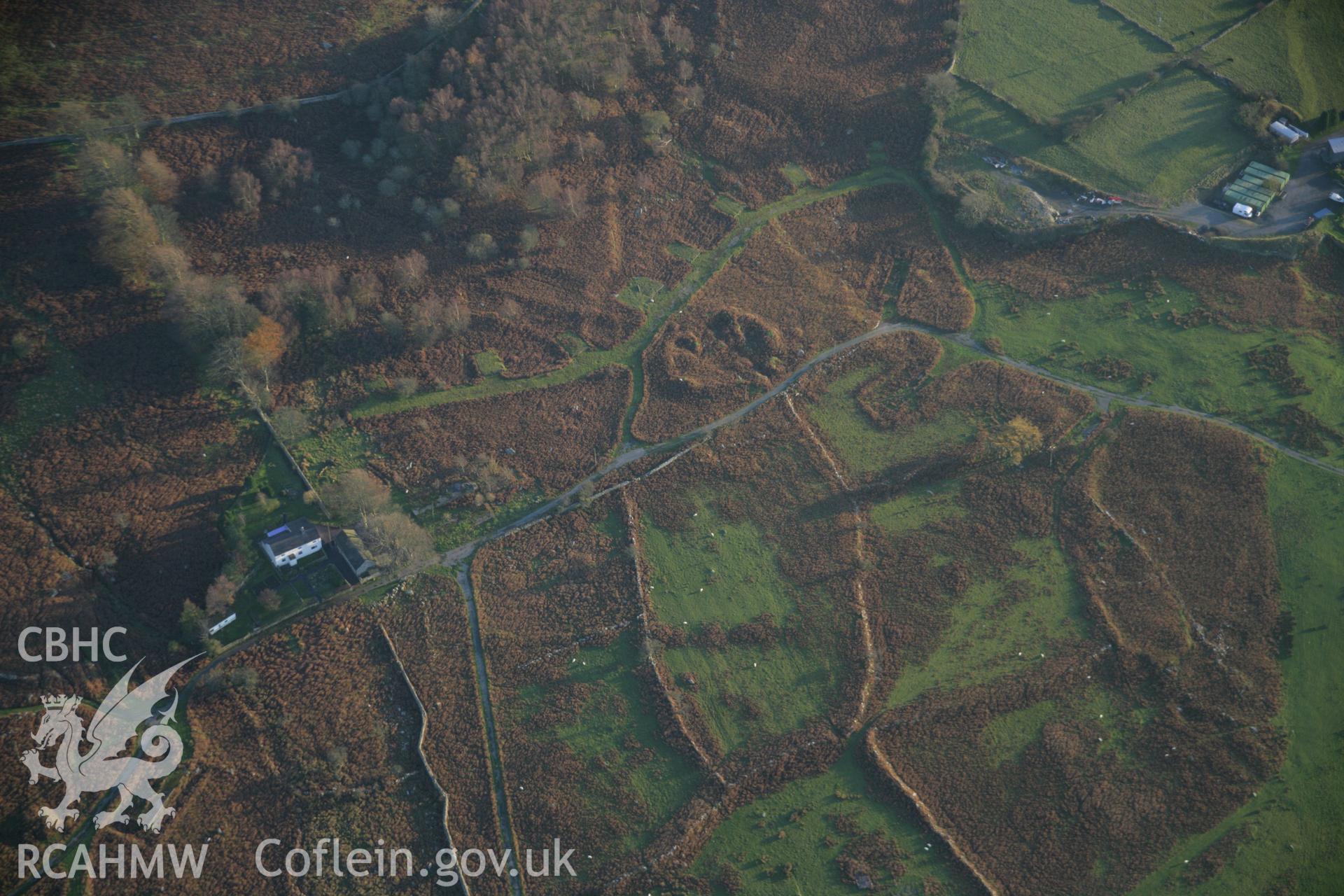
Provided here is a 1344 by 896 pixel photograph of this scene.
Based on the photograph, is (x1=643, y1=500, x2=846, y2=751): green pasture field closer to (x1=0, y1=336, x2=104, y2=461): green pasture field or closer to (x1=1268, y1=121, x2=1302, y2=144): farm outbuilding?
(x1=0, y1=336, x2=104, y2=461): green pasture field

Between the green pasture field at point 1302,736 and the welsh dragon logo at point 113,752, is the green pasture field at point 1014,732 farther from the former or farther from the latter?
the welsh dragon logo at point 113,752

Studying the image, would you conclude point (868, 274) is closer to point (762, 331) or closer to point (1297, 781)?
point (762, 331)

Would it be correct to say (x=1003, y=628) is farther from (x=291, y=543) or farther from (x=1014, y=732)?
(x=291, y=543)

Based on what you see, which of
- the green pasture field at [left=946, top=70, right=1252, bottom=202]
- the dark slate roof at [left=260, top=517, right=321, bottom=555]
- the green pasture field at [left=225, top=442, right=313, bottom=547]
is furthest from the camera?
the green pasture field at [left=946, top=70, right=1252, bottom=202]

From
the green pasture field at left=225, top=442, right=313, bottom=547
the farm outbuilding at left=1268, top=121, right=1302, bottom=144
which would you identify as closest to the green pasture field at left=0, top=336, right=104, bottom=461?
the green pasture field at left=225, top=442, right=313, bottom=547

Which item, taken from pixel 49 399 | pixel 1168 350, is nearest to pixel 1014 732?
pixel 1168 350

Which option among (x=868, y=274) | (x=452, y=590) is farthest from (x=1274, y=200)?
(x=452, y=590)
